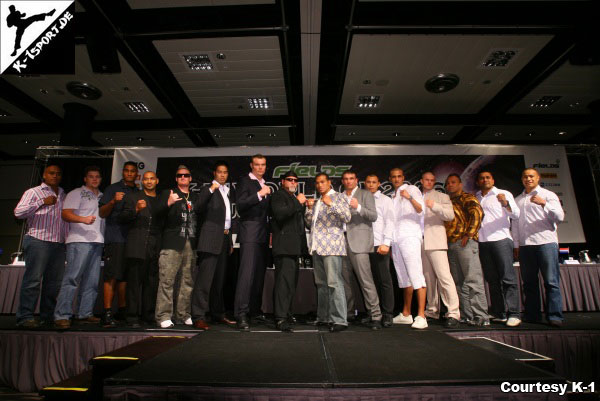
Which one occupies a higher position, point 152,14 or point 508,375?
point 152,14

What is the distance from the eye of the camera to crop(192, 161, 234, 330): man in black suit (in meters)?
3.62

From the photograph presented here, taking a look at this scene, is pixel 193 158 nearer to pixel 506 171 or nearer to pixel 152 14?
pixel 152 14

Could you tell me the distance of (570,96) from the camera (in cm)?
722

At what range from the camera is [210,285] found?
371 cm

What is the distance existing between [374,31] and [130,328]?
5.53 meters

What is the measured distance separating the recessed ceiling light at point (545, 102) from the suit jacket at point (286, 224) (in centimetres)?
719

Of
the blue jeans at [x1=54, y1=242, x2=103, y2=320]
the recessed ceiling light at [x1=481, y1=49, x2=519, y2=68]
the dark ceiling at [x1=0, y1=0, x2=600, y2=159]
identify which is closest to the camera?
the blue jeans at [x1=54, y1=242, x2=103, y2=320]

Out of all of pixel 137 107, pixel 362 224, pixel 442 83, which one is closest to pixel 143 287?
pixel 362 224

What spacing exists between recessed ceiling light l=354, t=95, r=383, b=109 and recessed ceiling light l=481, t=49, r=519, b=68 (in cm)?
219

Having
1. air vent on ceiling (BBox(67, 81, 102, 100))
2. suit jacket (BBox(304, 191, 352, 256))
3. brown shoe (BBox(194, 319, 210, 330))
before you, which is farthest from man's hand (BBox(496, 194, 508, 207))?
air vent on ceiling (BBox(67, 81, 102, 100))

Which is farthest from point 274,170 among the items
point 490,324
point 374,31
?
point 490,324

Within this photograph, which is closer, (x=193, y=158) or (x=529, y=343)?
(x=529, y=343)

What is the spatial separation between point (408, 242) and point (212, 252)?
2.35 meters

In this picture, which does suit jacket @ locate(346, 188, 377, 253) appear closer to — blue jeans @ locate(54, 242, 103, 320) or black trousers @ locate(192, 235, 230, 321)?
black trousers @ locate(192, 235, 230, 321)
